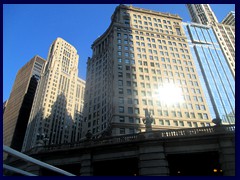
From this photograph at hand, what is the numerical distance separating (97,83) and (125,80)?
733 inches

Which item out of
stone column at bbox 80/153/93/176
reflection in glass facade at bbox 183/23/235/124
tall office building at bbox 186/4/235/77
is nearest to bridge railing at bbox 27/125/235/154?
stone column at bbox 80/153/93/176

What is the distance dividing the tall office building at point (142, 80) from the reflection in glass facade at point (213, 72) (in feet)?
64.2

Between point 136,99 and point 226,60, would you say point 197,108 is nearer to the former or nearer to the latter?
point 136,99

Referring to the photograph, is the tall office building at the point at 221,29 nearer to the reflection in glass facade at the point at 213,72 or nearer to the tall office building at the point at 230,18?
the reflection in glass facade at the point at 213,72

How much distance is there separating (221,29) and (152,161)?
122m

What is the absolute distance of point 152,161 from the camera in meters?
18.4

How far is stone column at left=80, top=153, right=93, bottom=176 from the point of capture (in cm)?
1995

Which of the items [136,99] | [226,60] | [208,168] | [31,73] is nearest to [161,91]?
[136,99]

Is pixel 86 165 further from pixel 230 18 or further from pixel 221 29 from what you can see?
pixel 230 18

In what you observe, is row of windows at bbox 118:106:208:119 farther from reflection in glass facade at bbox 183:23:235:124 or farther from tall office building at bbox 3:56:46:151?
tall office building at bbox 3:56:46:151

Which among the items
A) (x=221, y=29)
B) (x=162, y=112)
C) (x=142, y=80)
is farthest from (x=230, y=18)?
(x=162, y=112)

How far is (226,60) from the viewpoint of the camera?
10294cm

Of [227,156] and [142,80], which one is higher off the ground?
[142,80]

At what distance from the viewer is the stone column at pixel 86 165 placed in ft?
65.4
